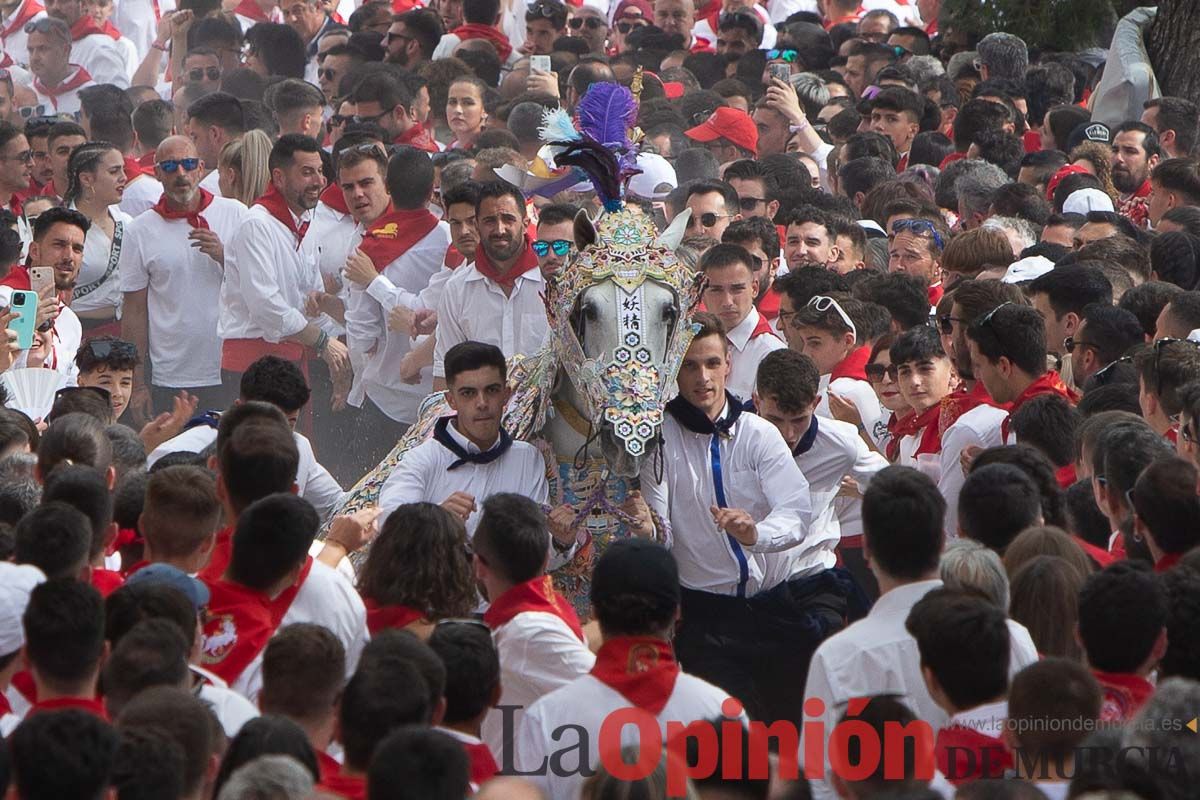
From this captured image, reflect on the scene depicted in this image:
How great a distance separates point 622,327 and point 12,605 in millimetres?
2009

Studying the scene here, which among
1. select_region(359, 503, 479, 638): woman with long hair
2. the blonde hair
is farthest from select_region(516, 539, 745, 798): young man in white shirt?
the blonde hair

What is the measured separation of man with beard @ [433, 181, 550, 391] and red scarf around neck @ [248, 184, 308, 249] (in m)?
1.99

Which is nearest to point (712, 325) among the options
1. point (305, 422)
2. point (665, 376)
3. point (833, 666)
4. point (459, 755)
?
point (665, 376)

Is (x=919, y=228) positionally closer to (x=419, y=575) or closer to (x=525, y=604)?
(x=525, y=604)

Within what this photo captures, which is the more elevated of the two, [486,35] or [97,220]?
[97,220]

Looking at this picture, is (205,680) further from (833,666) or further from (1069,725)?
(1069,725)

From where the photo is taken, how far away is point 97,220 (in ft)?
37.6

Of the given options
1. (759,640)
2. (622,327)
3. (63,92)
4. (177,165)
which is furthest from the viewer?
(63,92)

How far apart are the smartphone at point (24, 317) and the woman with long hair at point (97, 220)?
2537mm

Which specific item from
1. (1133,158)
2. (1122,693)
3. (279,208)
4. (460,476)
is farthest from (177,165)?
(1122,693)

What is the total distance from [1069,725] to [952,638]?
393mm

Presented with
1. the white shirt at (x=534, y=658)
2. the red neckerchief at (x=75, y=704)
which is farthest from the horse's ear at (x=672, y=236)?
the red neckerchief at (x=75, y=704)

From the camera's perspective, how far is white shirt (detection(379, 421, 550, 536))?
6520mm

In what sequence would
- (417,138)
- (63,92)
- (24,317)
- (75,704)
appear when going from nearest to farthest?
1. (75,704)
2. (24,317)
3. (417,138)
4. (63,92)
